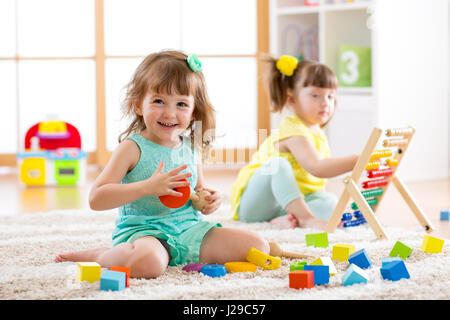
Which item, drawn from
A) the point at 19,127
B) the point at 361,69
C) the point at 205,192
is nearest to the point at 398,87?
the point at 361,69

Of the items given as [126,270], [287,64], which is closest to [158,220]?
[126,270]

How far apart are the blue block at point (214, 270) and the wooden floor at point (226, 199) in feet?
2.49

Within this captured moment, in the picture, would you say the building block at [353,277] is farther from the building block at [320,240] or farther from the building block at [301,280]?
the building block at [320,240]

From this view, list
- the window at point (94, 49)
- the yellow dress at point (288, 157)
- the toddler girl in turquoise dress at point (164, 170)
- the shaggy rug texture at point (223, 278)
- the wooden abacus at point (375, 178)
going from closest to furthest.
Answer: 1. the shaggy rug texture at point (223, 278)
2. the toddler girl in turquoise dress at point (164, 170)
3. the wooden abacus at point (375, 178)
4. the yellow dress at point (288, 157)
5. the window at point (94, 49)

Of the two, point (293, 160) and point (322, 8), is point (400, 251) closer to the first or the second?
point (293, 160)

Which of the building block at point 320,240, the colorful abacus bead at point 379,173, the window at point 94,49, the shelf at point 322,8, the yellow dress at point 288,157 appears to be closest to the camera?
the building block at point 320,240

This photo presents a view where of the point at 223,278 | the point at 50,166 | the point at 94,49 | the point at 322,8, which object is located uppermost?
the point at 322,8

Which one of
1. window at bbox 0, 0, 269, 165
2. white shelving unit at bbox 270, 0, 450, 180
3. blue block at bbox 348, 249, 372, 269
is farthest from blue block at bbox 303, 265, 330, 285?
window at bbox 0, 0, 269, 165

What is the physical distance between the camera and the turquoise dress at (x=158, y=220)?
133cm

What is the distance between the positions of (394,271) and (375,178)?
727mm

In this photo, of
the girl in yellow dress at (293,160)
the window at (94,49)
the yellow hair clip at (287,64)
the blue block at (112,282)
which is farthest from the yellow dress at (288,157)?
the window at (94,49)

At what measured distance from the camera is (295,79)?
2.00 metres
